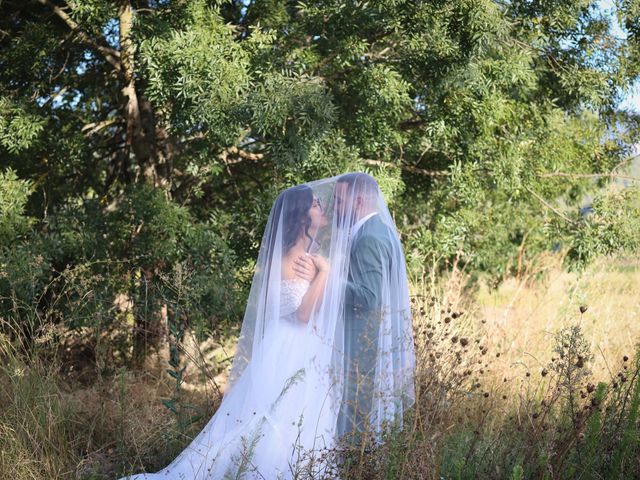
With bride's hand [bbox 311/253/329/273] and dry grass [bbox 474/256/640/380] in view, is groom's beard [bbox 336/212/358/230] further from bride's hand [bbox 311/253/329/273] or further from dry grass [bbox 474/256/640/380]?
dry grass [bbox 474/256/640/380]

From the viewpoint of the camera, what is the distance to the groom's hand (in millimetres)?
4295

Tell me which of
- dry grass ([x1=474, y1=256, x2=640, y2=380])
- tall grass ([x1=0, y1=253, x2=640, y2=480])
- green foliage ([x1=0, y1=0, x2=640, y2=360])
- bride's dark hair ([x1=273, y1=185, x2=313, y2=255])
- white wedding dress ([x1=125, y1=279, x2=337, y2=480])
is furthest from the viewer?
dry grass ([x1=474, y1=256, x2=640, y2=380])

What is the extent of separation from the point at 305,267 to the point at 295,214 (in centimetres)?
34

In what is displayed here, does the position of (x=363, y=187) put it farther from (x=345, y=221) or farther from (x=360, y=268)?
(x=360, y=268)

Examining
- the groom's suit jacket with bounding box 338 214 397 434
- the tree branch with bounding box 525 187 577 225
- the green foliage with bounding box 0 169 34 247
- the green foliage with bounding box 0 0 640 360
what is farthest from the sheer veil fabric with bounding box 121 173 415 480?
the tree branch with bounding box 525 187 577 225

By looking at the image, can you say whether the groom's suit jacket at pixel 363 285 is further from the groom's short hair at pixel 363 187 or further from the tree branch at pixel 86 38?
the tree branch at pixel 86 38

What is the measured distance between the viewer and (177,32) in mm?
5977

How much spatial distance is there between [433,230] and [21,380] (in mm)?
4716

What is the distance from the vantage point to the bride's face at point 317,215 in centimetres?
435

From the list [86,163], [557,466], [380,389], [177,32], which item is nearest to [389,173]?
[177,32]

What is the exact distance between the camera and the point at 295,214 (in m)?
4.44

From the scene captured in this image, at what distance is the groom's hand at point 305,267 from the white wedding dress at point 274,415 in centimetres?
4

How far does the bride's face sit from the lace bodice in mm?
335

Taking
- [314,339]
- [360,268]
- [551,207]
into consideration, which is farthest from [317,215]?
[551,207]
